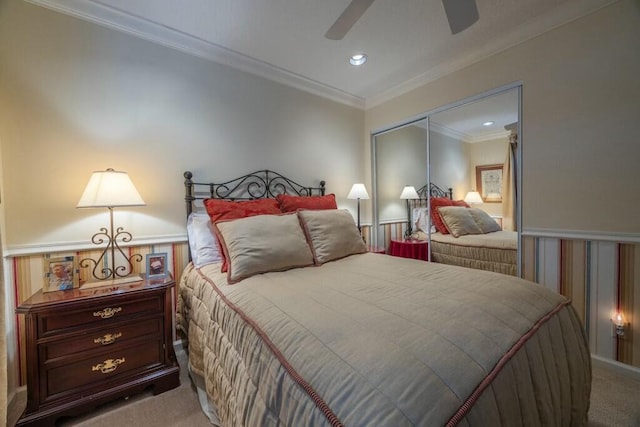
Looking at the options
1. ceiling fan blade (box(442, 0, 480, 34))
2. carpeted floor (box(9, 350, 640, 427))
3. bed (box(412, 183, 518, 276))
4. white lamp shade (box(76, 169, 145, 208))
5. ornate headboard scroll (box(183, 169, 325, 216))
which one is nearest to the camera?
ceiling fan blade (box(442, 0, 480, 34))

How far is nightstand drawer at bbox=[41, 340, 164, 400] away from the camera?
1.38 metres

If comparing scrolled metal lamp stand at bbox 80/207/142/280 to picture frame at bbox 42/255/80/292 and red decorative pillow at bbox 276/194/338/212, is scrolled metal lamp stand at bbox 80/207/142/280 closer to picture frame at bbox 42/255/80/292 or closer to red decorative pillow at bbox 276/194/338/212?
picture frame at bbox 42/255/80/292

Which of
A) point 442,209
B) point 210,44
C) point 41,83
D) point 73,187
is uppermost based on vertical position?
point 210,44

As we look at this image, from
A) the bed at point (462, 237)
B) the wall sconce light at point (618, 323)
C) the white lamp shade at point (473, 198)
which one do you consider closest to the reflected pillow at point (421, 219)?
the bed at point (462, 237)

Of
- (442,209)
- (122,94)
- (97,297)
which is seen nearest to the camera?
(97,297)

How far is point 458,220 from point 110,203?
9.29 ft

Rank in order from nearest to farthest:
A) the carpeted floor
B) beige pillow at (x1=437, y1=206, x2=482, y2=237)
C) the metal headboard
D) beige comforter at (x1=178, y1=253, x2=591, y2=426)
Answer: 1. beige comforter at (x1=178, y1=253, x2=591, y2=426)
2. the carpeted floor
3. beige pillow at (x1=437, y1=206, x2=482, y2=237)
4. the metal headboard

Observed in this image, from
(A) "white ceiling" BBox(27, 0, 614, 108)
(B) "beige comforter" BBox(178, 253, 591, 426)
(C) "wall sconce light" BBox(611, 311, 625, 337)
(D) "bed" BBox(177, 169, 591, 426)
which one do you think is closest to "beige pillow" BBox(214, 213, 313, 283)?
(D) "bed" BBox(177, 169, 591, 426)

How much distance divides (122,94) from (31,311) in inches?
58.0

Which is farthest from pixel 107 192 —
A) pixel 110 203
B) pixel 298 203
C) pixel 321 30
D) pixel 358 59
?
pixel 358 59

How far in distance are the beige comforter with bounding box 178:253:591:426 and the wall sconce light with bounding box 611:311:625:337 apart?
0.85 metres

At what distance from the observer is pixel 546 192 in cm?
199

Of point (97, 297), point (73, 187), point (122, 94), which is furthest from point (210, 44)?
point (97, 297)

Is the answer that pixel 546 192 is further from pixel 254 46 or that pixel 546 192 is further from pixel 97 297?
pixel 97 297
